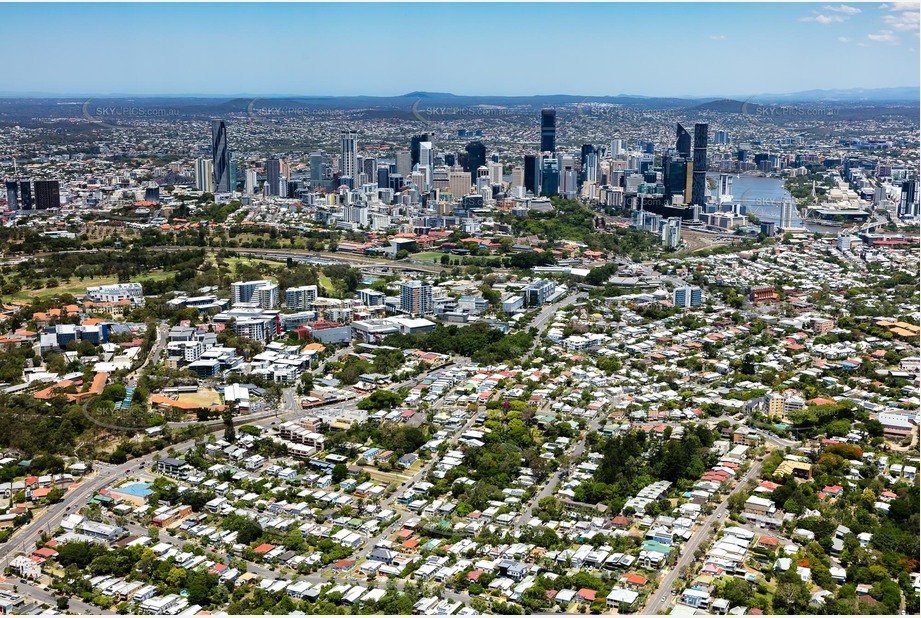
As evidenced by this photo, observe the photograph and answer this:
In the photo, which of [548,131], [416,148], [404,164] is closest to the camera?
[416,148]

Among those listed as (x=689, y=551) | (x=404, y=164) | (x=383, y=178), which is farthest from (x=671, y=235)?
(x=689, y=551)

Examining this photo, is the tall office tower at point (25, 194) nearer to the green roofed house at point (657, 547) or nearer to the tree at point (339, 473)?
the tree at point (339, 473)

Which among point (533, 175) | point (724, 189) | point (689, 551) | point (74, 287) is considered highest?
point (533, 175)

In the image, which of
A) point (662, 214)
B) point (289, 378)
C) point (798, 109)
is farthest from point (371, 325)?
point (798, 109)

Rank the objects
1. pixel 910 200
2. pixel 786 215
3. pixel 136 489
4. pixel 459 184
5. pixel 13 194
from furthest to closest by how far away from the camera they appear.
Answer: pixel 459 184
pixel 910 200
pixel 786 215
pixel 13 194
pixel 136 489

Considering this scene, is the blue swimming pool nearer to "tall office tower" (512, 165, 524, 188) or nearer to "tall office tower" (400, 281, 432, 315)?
"tall office tower" (400, 281, 432, 315)

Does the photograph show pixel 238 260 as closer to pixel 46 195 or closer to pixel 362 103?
pixel 46 195

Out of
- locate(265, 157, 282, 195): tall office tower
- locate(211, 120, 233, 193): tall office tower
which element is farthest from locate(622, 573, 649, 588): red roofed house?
locate(211, 120, 233, 193): tall office tower
